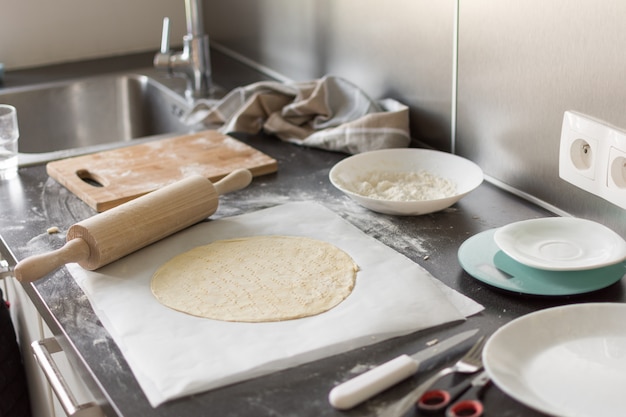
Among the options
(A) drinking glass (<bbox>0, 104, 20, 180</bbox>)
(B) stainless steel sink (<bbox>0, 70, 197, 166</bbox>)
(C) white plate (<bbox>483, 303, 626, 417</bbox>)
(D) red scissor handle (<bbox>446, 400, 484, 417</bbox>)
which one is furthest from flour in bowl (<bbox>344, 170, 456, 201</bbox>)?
(B) stainless steel sink (<bbox>0, 70, 197, 166</bbox>)

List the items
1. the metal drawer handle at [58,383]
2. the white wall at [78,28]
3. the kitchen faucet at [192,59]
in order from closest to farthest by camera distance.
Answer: the metal drawer handle at [58,383] → the kitchen faucet at [192,59] → the white wall at [78,28]

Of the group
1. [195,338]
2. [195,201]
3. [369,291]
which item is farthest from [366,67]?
[195,338]

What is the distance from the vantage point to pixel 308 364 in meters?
0.86

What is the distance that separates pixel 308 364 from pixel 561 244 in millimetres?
366

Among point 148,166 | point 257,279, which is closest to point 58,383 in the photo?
point 257,279

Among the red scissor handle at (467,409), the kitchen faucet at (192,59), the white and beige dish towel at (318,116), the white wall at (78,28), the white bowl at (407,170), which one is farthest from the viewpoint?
the white wall at (78,28)

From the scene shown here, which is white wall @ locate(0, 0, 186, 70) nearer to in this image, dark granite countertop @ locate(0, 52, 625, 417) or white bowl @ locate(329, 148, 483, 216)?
dark granite countertop @ locate(0, 52, 625, 417)

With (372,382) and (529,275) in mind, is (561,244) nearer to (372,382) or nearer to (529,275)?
(529,275)

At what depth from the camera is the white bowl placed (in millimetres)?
1168

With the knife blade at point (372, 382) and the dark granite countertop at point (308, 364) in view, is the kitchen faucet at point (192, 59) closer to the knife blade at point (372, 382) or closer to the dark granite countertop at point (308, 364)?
the dark granite countertop at point (308, 364)

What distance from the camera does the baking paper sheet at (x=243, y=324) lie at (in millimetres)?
840

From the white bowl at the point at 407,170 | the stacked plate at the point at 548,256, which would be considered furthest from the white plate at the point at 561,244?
the white bowl at the point at 407,170

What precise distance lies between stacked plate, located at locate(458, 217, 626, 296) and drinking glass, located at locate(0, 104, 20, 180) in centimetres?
80

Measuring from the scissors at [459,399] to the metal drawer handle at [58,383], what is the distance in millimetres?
344
